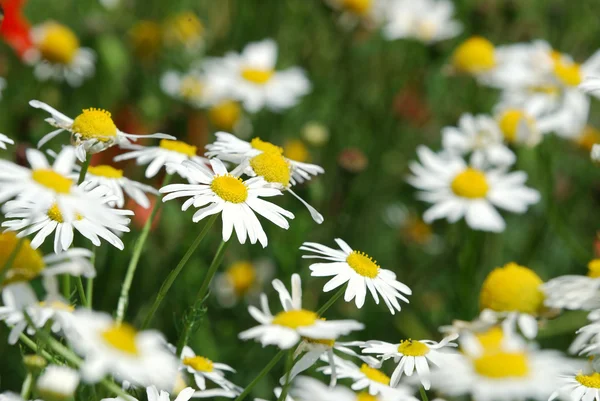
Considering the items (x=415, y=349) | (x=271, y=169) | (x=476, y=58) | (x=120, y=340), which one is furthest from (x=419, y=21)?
(x=120, y=340)

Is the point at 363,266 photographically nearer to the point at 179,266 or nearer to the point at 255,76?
the point at 179,266

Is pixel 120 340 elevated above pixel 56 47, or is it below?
below

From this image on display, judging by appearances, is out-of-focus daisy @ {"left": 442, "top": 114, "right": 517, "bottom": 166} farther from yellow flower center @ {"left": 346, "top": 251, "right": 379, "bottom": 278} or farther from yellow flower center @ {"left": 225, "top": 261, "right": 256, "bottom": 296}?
yellow flower center @ {"left": 346, "top": 251, "right": 379, "bottom": 278}

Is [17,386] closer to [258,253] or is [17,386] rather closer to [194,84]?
[258,253]

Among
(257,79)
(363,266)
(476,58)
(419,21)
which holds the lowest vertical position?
(363,266)

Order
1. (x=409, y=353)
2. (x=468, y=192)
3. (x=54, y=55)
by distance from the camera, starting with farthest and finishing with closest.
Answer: (x=54, y=55) < (x=468, y=192) < (x=409, y=353)

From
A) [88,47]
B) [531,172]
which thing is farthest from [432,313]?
[88,47]
